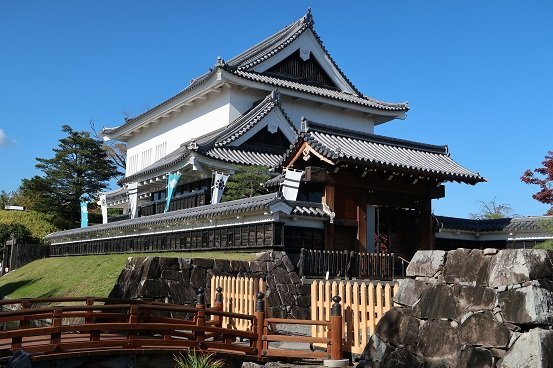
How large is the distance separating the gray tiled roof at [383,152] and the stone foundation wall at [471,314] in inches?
395

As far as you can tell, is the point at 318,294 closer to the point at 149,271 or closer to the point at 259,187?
the point at 149,271

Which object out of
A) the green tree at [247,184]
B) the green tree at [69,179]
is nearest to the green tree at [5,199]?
the green tree at [69,179]

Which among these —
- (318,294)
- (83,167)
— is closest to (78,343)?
(318,294)

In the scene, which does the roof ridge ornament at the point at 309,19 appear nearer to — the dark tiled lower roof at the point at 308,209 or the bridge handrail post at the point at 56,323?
the dark tiled lower roof at the point at 308,209

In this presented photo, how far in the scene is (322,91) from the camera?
3472 centimetres

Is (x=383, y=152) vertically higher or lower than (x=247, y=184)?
higher

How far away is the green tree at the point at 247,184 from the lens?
2528 cm

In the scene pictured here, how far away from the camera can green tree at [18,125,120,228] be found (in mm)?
45438

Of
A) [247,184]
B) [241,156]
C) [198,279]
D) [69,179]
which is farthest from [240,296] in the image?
[69,179]

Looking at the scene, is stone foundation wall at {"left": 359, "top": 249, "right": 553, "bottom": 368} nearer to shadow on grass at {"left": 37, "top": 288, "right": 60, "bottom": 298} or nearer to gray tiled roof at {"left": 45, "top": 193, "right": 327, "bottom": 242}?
gray tiled roof at {"left": 45, "top": 193, "right": 327, "bottom": 242}

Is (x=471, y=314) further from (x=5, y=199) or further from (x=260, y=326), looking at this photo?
(x=5, y=199)

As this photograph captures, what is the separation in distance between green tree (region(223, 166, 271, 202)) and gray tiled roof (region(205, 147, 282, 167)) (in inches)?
44.0

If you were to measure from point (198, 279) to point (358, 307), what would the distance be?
23.3 feet

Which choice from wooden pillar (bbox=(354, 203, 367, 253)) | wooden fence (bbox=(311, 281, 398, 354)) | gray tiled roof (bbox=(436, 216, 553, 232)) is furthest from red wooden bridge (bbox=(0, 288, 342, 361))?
gray tiled roof (bbox=(436, 216, 553, 232))
